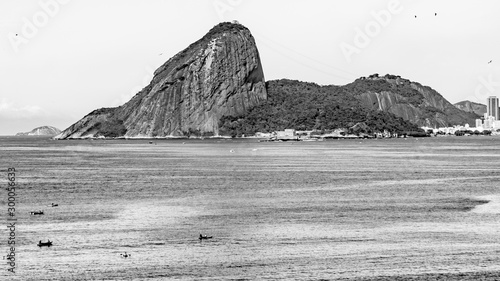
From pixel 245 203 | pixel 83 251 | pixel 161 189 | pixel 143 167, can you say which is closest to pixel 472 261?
pixel 83 251

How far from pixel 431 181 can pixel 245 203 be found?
31.2 m

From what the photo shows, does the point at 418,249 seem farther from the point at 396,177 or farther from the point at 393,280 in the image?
the point at 396,177

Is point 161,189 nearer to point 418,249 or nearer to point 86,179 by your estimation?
point 86,179

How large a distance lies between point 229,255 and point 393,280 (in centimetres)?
898

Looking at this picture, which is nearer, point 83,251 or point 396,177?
point 83,251

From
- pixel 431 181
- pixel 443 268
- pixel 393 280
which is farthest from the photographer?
Answer: pixel 431 181

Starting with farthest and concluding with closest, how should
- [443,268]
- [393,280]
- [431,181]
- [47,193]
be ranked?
[431,181] → [47,193] → [443,268] → [393,280]

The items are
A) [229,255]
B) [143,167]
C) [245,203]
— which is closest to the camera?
[229,255]

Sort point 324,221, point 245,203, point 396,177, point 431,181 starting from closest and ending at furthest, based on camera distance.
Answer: point 324,221 < point 245,203 < point 431,181 < point 396,177

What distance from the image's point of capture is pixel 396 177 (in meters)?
90.6

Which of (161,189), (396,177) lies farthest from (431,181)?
(161,189)

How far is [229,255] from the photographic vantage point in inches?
1528

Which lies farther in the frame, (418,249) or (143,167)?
(143,167)

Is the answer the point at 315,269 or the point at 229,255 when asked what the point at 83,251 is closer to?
the point at 229,255
